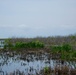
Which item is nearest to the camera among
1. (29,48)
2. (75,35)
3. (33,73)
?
(33,73)

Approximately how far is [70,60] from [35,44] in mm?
7646

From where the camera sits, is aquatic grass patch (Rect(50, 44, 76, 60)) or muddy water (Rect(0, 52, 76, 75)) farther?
aquatic grass patch (Rect(50, 44, 76, 60))

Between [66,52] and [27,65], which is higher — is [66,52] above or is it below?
above

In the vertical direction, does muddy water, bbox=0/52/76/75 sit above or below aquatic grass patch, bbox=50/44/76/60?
below

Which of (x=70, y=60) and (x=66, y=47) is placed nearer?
(x=70, y=60)

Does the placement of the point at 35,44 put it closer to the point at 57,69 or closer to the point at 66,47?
the point at 66,47

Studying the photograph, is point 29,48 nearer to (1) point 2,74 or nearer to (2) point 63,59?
(2) point 63,59

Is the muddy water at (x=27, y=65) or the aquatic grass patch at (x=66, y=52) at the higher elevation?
the aquatic grass patch at (x=66, y=52)

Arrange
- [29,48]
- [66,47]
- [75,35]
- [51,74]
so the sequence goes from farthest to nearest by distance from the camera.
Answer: [75,35]
[29,48]
[66,47]
[51,74]

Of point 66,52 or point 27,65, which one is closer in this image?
point 27,65

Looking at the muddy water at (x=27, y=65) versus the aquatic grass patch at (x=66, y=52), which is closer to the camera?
the muddy water at (x=27, y=65)

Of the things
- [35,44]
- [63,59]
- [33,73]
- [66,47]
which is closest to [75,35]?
[35,44]

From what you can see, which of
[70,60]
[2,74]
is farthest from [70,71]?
[70,60]

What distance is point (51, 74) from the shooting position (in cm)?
865
